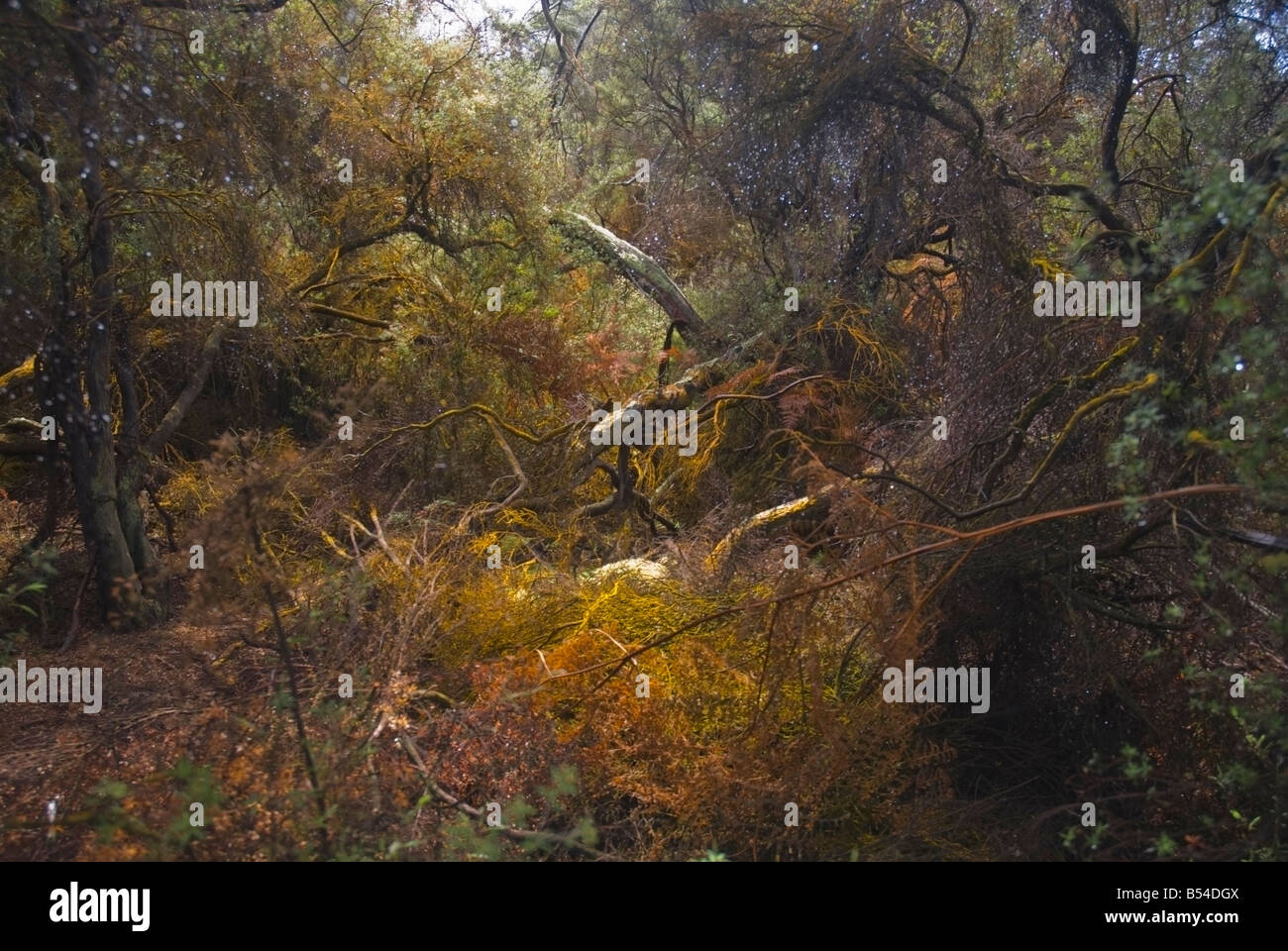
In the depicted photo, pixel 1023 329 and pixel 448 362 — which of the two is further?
pixel 448 362

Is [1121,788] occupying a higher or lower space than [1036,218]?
lower

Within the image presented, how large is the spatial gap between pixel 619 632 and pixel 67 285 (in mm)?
4445

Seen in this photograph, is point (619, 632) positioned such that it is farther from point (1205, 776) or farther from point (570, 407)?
point (570, 407)

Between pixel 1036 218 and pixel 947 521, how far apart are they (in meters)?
3.19

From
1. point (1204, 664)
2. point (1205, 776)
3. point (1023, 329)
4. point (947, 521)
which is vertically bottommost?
point (1205, 776)

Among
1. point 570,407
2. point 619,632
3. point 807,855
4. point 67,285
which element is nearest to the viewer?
point 807,855

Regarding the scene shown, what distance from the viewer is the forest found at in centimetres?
434

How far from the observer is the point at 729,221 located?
10070mm

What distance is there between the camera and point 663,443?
8.70 metres

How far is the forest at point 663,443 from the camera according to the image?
14.2ft

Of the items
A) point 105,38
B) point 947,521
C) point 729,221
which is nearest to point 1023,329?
point 947,521
